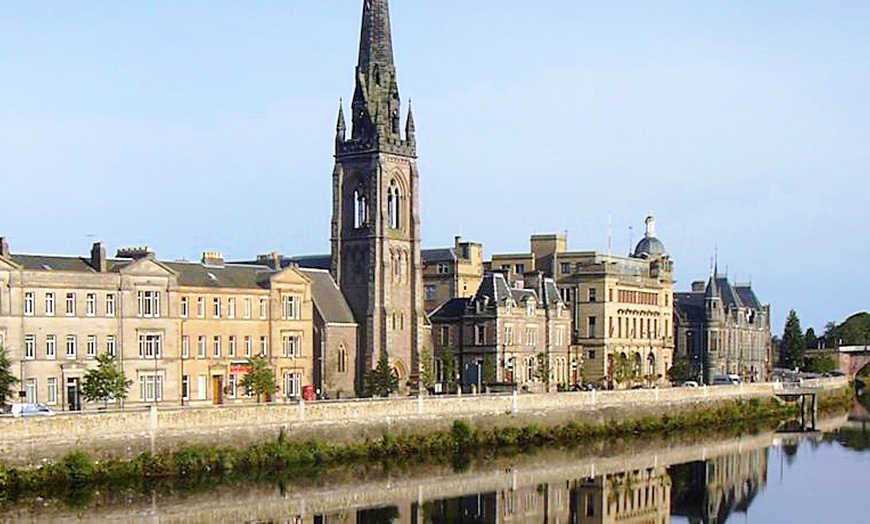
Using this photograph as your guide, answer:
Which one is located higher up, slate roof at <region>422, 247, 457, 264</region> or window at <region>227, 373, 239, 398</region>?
slate roof at <region>422, 247, 457, 264</region>

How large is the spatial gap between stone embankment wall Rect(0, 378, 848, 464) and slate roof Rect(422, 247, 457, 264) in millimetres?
28826

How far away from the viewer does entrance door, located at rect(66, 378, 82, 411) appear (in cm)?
7403

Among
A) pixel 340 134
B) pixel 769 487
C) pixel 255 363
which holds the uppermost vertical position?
pixel 340 134

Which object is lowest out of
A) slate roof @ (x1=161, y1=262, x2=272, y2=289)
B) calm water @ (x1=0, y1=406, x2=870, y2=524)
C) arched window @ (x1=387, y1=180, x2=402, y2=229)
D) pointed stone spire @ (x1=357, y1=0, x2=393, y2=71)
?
calm water @ (x1=0, y1=406, x2=870, y2=524)

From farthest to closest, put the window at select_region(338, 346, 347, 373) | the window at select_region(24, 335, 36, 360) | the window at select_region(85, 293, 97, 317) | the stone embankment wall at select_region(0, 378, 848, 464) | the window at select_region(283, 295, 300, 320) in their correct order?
the window at select_region(338, 346, 347, 373)
the window at select_region(283, 295, 300, 320)
the window at select_region(85, 293, 97, 317)
the window at select_region(24, 335, 36, 360)
the stone embankment wall at select_region(0, 378, 848, 464)

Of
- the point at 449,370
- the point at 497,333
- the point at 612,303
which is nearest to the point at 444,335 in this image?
the point at 497,333

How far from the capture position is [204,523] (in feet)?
164

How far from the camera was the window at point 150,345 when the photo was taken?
254 ft

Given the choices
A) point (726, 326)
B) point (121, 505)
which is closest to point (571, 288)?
point (726, 326)

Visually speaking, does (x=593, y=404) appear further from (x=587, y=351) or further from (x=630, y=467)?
(x=587, y=351)

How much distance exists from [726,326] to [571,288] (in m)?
27.8

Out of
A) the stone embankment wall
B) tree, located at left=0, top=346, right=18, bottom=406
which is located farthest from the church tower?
tree, located at left=0, top=346, right=18, bottom=406

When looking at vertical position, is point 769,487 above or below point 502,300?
below

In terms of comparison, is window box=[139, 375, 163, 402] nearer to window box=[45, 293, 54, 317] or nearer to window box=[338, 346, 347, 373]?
window box=[45, 293, 54, 317]
